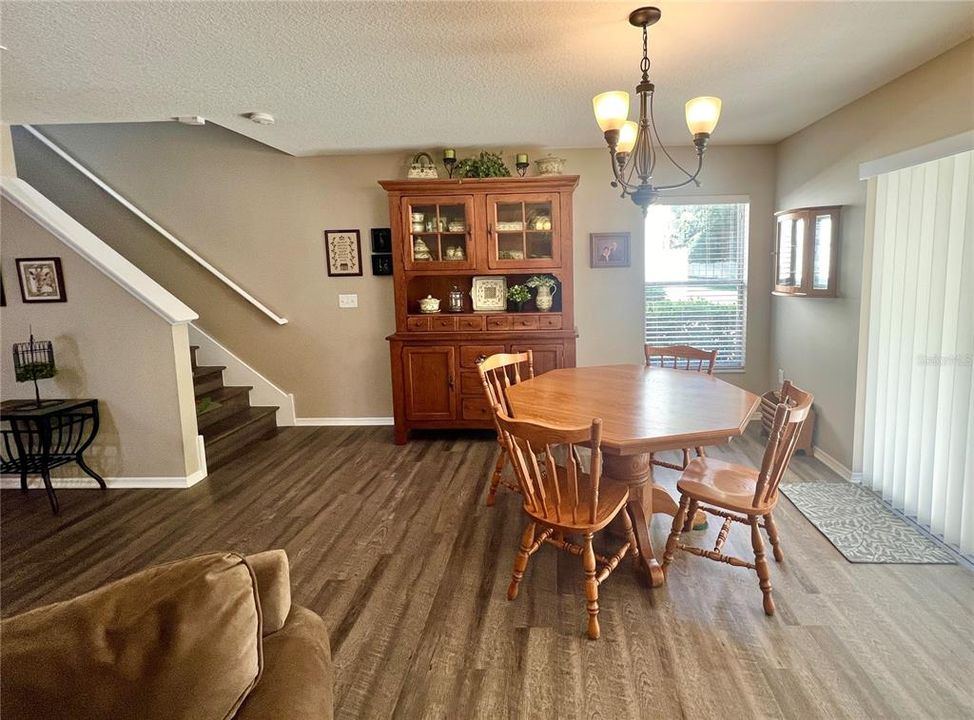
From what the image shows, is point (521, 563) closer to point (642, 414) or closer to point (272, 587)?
point (642, 414)

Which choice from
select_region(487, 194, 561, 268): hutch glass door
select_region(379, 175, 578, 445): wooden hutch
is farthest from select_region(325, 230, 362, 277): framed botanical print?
select_region(487, 194, 561, 268): hutch glass door

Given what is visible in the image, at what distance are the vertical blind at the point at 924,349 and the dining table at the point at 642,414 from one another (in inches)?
40.1

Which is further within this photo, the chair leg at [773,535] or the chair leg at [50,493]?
the chair leg at [50,493]

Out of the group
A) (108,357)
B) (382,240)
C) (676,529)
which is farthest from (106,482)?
(676,529)

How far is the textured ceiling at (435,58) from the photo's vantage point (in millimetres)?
2070

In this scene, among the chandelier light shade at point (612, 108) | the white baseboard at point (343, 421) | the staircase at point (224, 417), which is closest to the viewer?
the chandelier light shade at point (612, 108)

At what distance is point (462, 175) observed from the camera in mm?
4270

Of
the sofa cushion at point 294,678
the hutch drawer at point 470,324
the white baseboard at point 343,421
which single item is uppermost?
the hutch drawer at point 470,324

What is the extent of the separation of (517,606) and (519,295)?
269 centimetres

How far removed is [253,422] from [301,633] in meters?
3.71

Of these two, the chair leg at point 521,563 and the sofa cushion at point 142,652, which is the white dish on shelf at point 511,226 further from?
the sofa cushion at point 142,652

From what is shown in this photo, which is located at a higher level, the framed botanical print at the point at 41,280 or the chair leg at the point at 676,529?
the framed botanical print at the point at 41,280

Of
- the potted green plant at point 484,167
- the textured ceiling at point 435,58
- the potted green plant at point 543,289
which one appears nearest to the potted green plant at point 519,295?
the potted green plant at point 543,289

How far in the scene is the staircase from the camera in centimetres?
398
